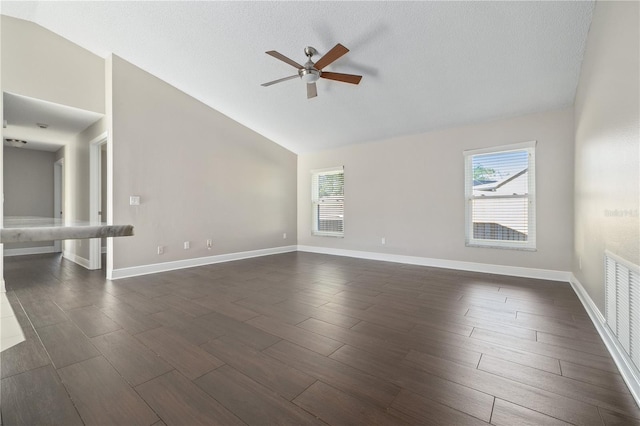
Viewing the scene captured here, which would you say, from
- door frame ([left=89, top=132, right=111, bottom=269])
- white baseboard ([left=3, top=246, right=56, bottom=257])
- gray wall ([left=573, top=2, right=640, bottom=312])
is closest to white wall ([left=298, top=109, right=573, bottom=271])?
gray wall ([left=573, top=2, right=640, bottom=312])

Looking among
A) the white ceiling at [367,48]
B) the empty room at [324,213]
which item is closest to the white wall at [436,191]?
the empty room at [324,213]

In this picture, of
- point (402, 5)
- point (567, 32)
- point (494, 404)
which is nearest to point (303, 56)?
point (402, 5)

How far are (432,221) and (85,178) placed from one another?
6.09m

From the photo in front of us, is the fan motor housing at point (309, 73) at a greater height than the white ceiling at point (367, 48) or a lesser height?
lesser

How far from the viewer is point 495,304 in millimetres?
2787

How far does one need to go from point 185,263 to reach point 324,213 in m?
3.08

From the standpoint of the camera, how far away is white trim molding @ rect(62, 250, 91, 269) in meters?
4.69

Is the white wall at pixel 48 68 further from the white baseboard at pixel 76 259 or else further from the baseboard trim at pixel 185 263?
the white baseboard at pixel 76 259

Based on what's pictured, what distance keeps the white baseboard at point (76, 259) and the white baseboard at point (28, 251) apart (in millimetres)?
1250

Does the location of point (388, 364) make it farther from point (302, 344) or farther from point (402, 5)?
point (402, 5)

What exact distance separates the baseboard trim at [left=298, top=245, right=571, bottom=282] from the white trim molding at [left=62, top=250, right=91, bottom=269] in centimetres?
446

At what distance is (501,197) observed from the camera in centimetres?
411

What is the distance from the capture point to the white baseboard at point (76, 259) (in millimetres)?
4719

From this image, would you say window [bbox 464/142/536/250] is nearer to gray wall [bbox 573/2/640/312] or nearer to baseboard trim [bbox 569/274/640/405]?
gray wall [bbox 573/2/640/312]
